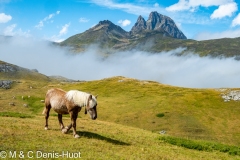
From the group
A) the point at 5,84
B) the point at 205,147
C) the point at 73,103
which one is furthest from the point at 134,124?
the point at 5,84

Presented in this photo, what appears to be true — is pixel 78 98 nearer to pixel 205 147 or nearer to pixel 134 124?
pixel 205 147

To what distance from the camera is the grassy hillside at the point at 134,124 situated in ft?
52.2

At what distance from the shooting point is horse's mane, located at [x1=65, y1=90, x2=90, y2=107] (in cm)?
1807

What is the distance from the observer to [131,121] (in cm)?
6794

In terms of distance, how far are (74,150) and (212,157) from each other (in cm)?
1104

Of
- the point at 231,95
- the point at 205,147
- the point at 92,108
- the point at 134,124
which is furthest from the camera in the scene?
the point at 231,95

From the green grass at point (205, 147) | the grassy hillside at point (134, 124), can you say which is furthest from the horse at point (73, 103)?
the green grass at point (205, 147)

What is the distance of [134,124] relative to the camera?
6638 centimetres

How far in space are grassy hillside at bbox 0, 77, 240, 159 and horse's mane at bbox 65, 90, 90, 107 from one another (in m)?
2.59

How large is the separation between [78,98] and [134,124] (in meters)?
49.7

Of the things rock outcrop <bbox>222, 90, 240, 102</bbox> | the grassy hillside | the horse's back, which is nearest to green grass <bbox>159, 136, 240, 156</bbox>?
the grassy hillside

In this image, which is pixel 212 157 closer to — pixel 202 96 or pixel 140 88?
pixel 202 96

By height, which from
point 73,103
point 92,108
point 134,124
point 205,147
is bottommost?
point 134,124

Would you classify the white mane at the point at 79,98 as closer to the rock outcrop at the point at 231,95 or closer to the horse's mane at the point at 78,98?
the horse's mane at the point at 78,98
